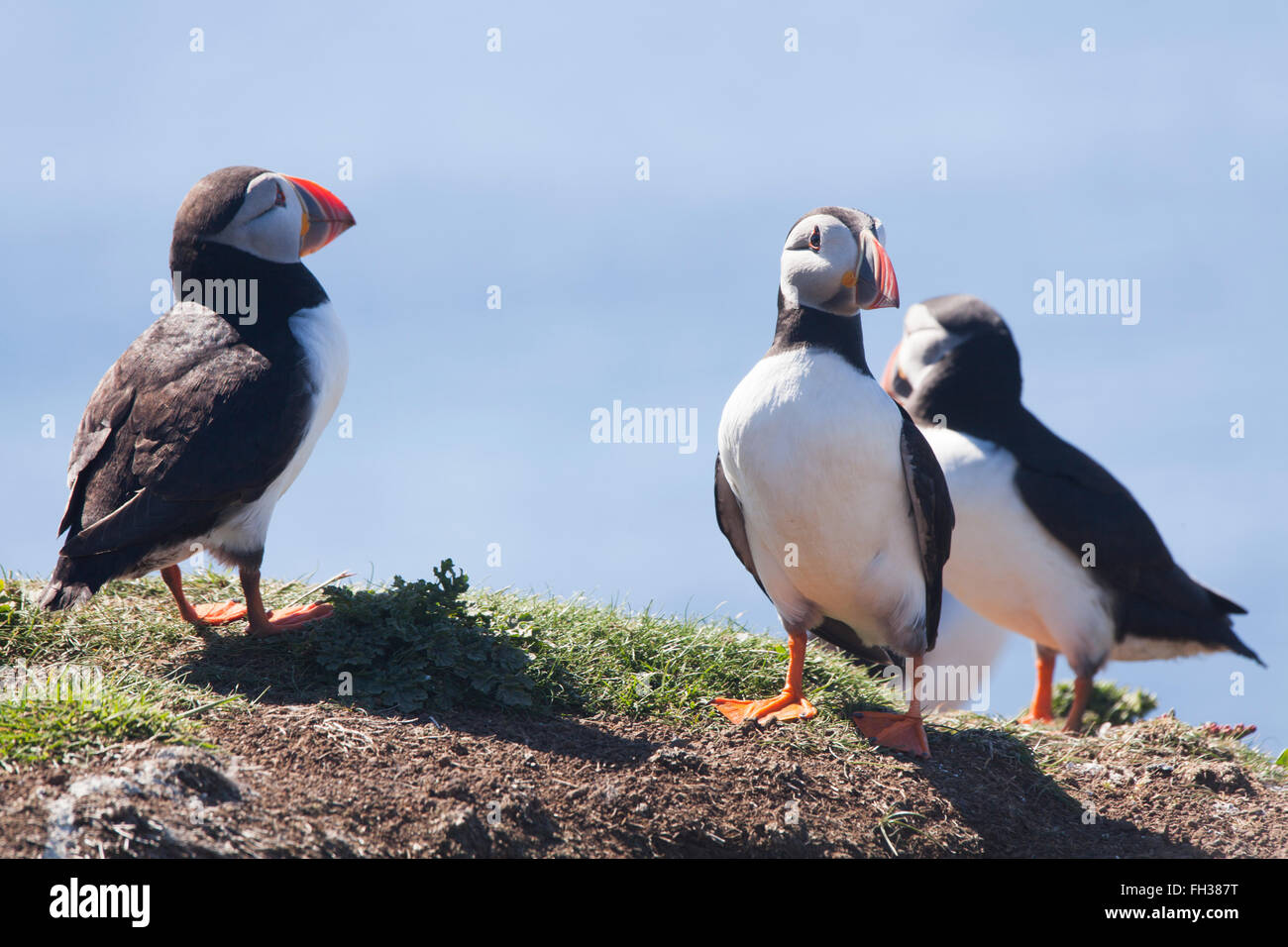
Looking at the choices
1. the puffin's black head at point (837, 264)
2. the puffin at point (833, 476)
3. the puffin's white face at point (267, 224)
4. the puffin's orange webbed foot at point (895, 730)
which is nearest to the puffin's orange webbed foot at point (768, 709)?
the puffin at point (833, 476)

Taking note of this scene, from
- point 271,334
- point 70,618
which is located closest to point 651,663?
point 271,334

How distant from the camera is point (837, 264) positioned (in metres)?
5.87

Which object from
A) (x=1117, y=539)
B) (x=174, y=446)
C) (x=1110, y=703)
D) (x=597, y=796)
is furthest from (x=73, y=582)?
(x=1110, y=703)

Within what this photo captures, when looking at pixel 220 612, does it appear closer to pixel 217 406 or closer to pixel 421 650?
pixel 217 406

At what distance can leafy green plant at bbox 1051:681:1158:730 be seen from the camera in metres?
8.94

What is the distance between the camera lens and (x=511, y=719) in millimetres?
5762

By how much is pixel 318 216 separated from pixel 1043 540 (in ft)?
17.3

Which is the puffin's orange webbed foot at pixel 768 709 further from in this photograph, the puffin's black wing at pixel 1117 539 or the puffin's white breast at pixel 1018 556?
the puffin's black wing at pixel 1117 539

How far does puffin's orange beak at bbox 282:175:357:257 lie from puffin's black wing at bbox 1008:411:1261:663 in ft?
15.8

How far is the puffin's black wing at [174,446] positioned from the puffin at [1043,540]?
185 inches

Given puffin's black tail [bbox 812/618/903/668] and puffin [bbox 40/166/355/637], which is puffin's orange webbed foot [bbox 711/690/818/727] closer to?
puffin's black tail [bbox 812/618/903/668]

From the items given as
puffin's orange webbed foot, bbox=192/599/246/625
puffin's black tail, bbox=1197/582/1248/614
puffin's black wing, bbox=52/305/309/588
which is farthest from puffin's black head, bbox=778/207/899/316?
puffin's black tail, bbox=1197/582/1248/614

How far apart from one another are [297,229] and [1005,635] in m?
6.73
